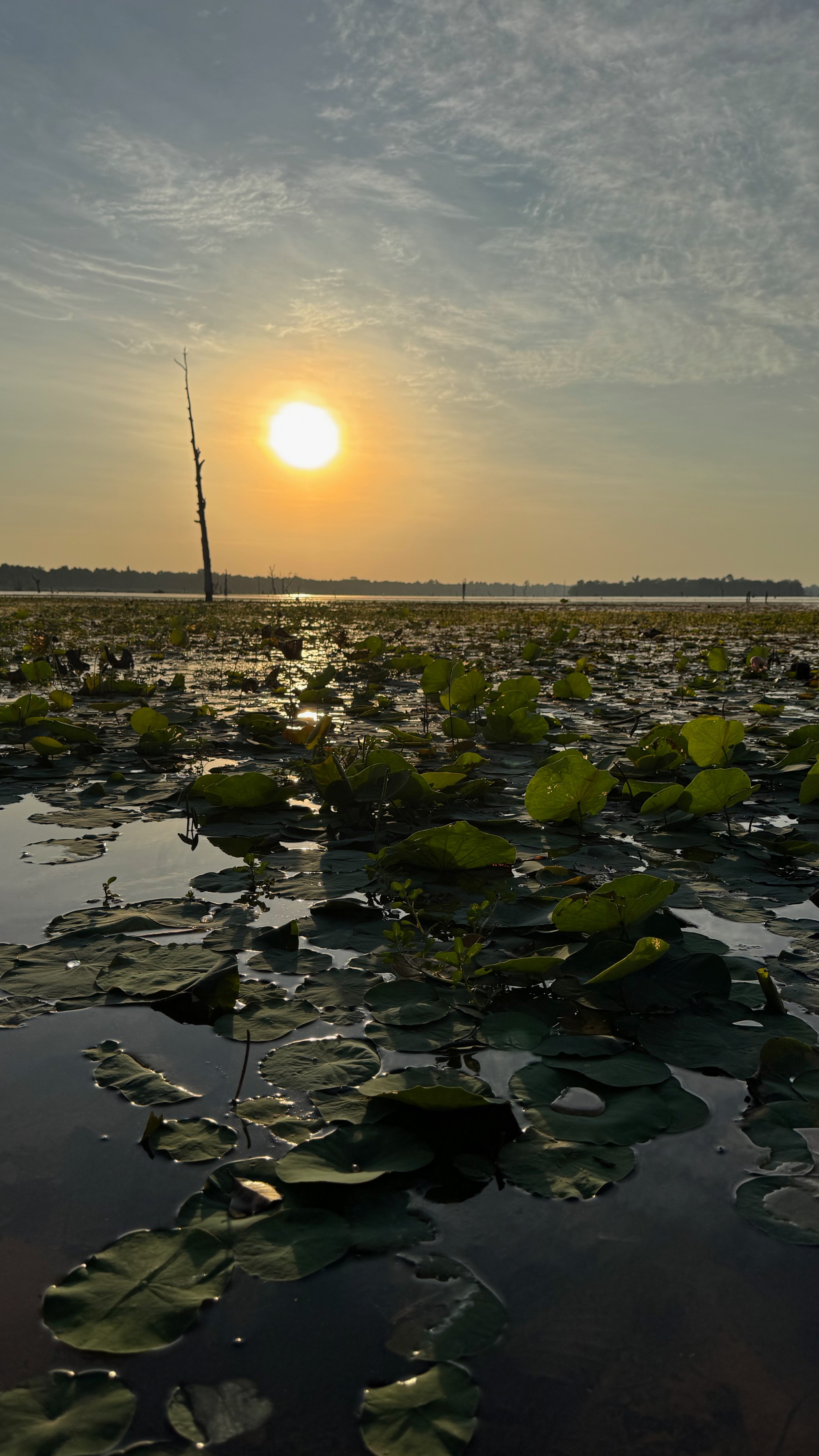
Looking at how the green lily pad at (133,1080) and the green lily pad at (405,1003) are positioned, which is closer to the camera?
the green lily pad at (133,1080)

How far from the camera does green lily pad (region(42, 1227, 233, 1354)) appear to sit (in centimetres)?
91

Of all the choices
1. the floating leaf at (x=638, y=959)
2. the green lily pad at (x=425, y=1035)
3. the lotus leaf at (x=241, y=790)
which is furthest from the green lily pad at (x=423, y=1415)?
the lotus leaf at (x=241, y=790)

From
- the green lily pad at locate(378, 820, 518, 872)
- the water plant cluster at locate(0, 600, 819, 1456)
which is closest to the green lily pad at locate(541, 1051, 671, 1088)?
the water plant cluster at locate(0, 600, 819, 1456)

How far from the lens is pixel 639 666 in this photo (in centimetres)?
930

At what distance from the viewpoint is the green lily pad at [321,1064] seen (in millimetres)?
1426

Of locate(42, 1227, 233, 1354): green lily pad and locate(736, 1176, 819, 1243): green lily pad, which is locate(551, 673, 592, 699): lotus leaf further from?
locate(42, 1227, 233, 1354): green lily pad

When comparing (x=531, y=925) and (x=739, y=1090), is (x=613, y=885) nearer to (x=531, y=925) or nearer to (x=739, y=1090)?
(x=531, y=925)

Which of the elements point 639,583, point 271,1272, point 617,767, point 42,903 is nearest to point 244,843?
point 42,903

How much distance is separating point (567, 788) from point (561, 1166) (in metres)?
1.50

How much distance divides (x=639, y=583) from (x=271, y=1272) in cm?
19752

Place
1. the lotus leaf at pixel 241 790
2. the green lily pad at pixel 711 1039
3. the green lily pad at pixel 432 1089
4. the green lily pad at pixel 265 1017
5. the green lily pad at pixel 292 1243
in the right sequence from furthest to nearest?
the lotus leaf at pixel 241 790 < the green lily pad at pixel 265 1017 < the green lily pad at pixel 711 1039 < the green lily pad at pixel 432 1089 < the green lily pad at pixel 292 1243

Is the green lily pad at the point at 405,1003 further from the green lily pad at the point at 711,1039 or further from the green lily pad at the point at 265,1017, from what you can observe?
the green lily pad at the point at 711,1039

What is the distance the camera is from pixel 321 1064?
1.48 meters

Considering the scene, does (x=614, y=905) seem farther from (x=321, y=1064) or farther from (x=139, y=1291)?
(x=139, y=1291)
